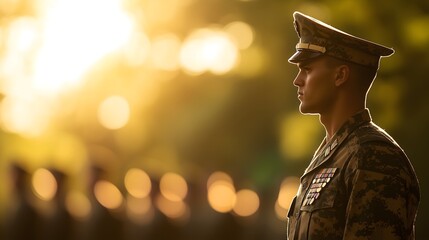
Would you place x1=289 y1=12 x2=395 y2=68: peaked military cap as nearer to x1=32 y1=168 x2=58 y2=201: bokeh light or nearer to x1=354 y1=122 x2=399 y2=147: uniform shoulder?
x1=354 y1=122 x2=399 y2=147: uniform shoulder

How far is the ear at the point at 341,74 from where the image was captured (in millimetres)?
4952

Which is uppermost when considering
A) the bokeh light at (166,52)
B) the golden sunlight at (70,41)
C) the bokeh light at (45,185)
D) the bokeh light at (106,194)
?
the golden sunlight at (70,41)

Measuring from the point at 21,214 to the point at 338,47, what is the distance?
28.4 ft

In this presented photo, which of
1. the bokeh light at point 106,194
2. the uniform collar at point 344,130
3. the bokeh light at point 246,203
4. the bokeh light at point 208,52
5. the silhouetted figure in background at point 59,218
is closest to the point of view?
the uniform collar at point 344,130

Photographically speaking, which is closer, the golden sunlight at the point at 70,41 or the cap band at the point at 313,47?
the cap band at the point at 313,47

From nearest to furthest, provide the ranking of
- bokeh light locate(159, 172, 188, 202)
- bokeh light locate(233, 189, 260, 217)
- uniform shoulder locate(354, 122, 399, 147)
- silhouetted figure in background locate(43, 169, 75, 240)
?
uniform shoulder locate(354, 122, 399, 147)
silhouetted figure in background locate(43, 169, 75, 240)
bokeh light locate(159, 172, 188, 202)
bokeh light locate(233, 189, 260, 217)

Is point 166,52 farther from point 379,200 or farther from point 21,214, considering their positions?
point 379,200

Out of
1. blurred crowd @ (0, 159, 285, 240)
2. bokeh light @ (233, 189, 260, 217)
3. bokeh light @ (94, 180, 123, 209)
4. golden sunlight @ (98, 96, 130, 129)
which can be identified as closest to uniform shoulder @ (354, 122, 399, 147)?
blurred crowd @ (0, 159, 285, 240)

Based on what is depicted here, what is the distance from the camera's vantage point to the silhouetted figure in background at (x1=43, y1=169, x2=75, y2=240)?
13414 mm

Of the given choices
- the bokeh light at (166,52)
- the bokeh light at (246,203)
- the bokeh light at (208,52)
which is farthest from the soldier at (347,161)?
the bokeh light at (166,52)

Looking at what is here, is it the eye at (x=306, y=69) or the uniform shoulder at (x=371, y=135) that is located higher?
the eye at (x=306, y=69)

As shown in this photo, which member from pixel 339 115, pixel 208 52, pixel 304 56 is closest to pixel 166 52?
pixel 208 52

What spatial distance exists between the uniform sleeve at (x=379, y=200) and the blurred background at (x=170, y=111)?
326 inches

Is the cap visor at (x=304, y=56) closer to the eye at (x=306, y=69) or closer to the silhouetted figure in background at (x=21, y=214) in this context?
the eye at (x=306, y=69)
